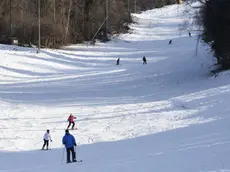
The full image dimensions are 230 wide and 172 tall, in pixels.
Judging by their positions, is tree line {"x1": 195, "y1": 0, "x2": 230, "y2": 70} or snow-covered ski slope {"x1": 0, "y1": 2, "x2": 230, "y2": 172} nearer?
snow-covered ski slope {"x1": 0, "y1": 2, "x2": 230, "y2": 172}

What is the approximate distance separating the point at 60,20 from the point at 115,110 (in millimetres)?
37176

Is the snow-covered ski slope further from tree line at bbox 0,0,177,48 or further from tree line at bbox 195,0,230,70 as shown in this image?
tree line at bbox 0,0,177,48

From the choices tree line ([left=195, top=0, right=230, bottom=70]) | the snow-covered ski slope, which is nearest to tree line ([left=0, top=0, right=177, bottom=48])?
the snow-covered ski slope

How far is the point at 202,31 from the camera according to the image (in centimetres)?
3591

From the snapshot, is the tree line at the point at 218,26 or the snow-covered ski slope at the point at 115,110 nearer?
the snow-covered ski slope at the point at 115,110

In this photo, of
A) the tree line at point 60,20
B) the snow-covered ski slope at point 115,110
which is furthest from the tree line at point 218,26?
the tree line at point 60,20

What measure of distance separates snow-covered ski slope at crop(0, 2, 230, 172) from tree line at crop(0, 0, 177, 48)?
6358 mm

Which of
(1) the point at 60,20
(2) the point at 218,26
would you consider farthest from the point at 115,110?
(1) the point at 60,20

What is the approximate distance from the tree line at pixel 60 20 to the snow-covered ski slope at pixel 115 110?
636cm

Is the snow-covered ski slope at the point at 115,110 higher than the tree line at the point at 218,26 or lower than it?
lower

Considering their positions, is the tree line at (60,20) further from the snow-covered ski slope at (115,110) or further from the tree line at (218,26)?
the tree line at (218,26)

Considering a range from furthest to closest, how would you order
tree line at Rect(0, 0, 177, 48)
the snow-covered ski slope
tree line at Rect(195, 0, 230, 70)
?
1. tree line at Rect(0, 0, 177, 48)
2. tree line at Rect(195, 0, 230, 70)
3. the snow-covered ski slope

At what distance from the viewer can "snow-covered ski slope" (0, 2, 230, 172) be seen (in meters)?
15.2

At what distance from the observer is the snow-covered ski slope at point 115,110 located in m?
15.2
